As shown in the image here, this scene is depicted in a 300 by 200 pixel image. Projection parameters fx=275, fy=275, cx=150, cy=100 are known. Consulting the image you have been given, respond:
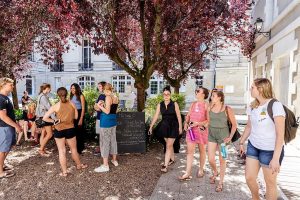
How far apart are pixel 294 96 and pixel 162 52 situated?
4.04 meters

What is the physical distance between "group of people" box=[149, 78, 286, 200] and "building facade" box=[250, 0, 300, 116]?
3.88 metres

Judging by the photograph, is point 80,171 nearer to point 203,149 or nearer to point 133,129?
point 133,129

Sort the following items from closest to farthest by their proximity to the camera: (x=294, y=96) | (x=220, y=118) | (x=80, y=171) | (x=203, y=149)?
(x=220, y=118)
(x=203, y=149)
(x=80, y=171)
(x=294, y=96)

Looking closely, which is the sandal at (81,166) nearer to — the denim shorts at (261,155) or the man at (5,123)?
the man at (5,123)

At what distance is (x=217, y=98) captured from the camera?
15.0 ft

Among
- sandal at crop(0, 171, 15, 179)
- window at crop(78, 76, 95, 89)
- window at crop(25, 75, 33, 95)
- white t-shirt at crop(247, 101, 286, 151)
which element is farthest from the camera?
window at crop(25, 75, 33, 95)

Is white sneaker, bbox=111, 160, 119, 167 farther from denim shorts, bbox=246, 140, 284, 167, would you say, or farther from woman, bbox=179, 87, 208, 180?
denim shorts, bbox=246, 140, 284, 167

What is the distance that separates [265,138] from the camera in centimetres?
328

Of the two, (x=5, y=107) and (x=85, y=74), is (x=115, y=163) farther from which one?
(x=85, y=74)

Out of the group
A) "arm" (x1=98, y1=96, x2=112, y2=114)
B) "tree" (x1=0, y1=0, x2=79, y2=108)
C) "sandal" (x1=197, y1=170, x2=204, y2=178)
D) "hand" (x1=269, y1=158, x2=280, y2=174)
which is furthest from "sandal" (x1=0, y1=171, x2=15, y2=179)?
"hand" (x1=269, y1=158, x2=280, y2=174)

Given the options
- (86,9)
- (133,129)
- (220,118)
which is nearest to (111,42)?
(86,9)

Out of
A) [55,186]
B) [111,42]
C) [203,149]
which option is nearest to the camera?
[55,186]

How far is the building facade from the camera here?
7.72 meters

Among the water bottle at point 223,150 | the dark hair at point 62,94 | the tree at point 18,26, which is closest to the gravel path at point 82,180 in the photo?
the water bottle at point 223,150
